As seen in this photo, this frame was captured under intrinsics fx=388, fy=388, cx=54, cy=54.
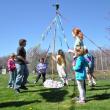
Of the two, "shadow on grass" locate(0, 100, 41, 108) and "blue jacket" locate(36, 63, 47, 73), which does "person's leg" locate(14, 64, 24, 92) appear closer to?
"shadow on grass" locate(0, 100, 41, 108)

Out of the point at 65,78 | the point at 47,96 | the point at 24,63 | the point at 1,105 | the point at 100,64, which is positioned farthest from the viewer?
the point at 100,64

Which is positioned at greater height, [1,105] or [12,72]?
[12,72]

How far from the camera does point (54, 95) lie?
1248 centimetres

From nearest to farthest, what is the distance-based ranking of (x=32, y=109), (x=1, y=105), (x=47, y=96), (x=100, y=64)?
(x=32, y=109) < (x=1, y=105) < (x=47, y=96) < (x=100, y=64)

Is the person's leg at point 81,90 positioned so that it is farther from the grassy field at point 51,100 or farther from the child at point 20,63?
the child at point 20,63

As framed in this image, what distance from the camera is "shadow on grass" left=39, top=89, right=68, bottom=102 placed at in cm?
1174

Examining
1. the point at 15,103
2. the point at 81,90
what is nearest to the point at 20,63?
the point at 15,103

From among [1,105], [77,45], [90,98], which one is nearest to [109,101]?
[90,98]

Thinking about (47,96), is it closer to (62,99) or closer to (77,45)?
(62,99)

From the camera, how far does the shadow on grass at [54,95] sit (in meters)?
11.7

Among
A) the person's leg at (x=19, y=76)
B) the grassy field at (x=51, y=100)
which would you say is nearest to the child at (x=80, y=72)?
the grassy field at (x=51, y=100)

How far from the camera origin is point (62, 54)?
1633 centimetres

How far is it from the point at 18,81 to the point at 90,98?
280 centimetres

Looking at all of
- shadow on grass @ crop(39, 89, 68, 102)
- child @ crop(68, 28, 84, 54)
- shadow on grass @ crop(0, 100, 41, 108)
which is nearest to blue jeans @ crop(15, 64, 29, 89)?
shadow on grass @ crop(39, 89, 68, 102)
